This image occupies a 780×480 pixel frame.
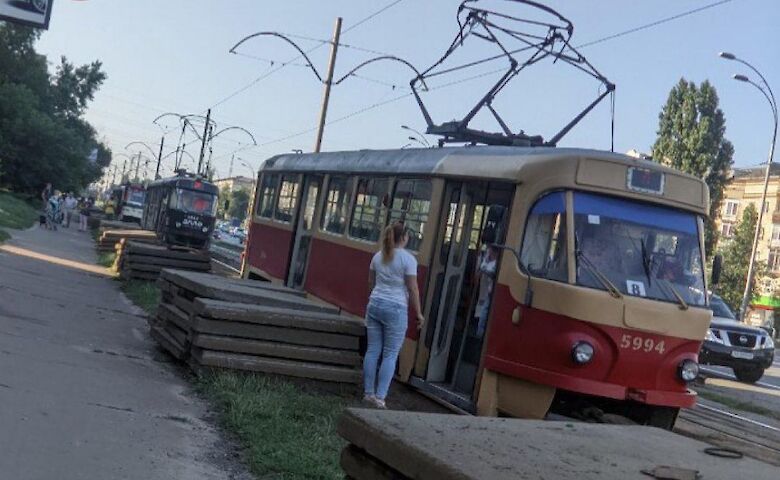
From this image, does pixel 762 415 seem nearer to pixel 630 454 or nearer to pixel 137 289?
pixel 137 289

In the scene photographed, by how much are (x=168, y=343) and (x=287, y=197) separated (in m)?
6.77

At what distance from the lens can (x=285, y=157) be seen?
703 inches

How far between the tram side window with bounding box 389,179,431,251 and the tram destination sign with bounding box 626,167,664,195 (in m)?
2.47

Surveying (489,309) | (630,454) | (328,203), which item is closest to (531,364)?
(489,309)

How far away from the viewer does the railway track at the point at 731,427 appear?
1093cm

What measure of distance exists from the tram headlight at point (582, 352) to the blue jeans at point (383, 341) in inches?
60.6

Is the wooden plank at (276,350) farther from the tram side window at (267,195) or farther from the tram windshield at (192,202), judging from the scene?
the tram windshield at (192,202)

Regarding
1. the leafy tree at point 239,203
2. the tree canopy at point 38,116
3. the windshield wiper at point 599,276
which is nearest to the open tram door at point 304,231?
the windshield wiper at point 599,276

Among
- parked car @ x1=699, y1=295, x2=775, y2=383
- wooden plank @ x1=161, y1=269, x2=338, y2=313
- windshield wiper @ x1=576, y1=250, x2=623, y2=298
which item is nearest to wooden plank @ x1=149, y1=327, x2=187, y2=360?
wooden plank @ x1=161, y1=269, x2=338, y2=313

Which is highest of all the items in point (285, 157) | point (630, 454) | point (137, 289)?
point (285, 157)

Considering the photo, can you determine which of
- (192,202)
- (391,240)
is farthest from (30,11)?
(391,240)

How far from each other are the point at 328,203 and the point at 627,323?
267 inches

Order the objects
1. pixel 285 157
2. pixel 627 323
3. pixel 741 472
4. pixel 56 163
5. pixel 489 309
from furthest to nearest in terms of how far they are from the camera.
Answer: pixel 56 163
pixel 285 157
pixel 489 309
pixel 627 323
pixel 741 472

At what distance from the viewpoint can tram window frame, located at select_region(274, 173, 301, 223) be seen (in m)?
16.3
